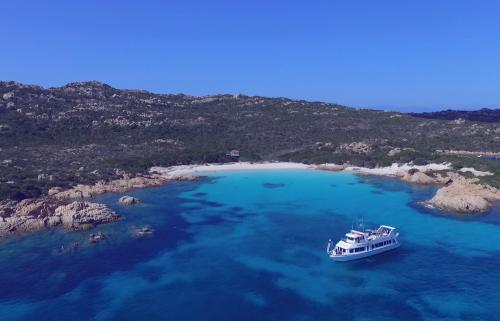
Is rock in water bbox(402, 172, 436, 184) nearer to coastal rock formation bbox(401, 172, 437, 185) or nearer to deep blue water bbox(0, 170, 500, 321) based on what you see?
coastal rock formation bbox(401, 172, 437, 185)

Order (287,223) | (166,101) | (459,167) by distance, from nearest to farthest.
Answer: (287,223), (459,167), (166,101)

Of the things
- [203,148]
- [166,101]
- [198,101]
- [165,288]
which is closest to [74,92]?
[166,101]

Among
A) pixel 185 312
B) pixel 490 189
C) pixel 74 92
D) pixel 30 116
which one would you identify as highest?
pixel 74 92

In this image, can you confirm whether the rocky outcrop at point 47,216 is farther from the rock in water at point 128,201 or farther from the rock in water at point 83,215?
the rock in water at point 128,201

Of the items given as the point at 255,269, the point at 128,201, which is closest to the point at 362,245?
the point at 255,269

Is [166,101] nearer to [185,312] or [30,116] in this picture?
[30,116]

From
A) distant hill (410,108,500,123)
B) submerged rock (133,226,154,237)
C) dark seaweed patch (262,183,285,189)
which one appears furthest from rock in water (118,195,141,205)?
distant hill (410,108,500,123)

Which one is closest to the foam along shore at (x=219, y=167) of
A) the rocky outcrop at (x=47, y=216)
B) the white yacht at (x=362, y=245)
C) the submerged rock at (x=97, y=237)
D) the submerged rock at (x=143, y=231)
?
the rocky outcrop at (x=47, y=216)
